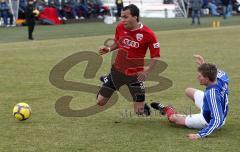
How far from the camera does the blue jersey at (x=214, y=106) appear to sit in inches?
306

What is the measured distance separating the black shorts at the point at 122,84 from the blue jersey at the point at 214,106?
1521 millimetres

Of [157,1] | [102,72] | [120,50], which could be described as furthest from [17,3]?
[120,50]

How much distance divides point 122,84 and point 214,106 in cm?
210

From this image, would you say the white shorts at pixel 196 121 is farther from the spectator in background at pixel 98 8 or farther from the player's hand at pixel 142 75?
the spectator in background at pixel 98 8

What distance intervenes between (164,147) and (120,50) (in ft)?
8.15

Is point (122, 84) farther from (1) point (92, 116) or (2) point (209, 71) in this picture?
(2) point (209, 71)

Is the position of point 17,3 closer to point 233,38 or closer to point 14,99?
point 233,38

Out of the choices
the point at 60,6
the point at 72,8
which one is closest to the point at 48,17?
the point at 60,6

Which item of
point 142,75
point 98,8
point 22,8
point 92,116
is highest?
point 142,75

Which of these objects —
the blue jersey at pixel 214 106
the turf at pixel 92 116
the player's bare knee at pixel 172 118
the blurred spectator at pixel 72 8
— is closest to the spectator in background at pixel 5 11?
the blurred spectator at pixel 72 8

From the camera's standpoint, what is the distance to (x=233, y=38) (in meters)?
26.4

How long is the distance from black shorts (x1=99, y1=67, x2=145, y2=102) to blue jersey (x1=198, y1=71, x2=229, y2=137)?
1.52 metres

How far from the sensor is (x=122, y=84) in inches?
375

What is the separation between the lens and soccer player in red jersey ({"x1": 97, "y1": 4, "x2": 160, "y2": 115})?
9.05 meters
